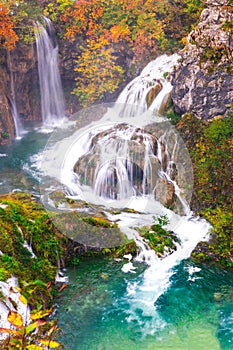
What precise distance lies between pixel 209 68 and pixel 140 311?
28.5ft

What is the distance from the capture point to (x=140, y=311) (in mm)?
8539

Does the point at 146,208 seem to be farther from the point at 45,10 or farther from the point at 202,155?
the point at 45,10

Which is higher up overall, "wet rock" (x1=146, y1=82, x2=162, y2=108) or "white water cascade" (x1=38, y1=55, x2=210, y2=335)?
"wet rock" (x1=146, y1=82, x2=162, y2=108)

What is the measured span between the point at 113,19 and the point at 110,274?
604 inches

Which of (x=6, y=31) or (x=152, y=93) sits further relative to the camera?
(x=6, y=31)

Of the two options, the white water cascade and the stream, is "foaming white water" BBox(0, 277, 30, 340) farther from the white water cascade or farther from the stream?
the white water cascade

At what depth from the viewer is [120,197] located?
13.0 metres

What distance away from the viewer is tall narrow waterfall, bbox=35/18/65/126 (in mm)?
A: 19656

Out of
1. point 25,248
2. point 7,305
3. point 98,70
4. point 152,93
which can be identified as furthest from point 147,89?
point 7,305

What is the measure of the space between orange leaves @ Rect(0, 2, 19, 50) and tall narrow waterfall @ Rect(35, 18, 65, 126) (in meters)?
1.61

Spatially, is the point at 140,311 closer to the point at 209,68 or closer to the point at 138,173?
the point at 138,173

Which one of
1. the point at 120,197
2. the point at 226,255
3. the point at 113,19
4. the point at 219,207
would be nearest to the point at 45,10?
the point at 113,19

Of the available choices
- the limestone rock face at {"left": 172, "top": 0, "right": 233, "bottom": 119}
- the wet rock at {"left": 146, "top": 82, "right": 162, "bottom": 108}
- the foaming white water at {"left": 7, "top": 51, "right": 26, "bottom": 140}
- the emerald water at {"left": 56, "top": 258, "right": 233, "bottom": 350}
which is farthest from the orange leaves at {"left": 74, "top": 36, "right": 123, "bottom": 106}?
the emerald water at {"left": 56, "top": 258, "right": 233, "bottom": 350}

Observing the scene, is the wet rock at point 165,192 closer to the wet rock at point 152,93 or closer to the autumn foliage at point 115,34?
the wet rock at point 152,93
